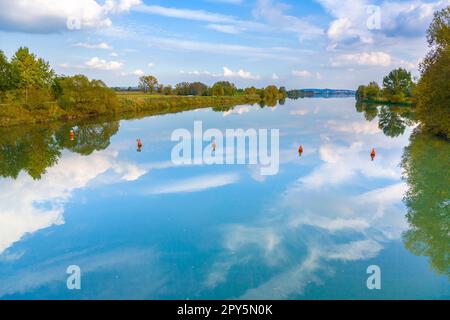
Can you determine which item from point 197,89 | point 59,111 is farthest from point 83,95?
point 197,89

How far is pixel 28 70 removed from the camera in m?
52.5

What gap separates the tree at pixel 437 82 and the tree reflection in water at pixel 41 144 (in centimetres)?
3093

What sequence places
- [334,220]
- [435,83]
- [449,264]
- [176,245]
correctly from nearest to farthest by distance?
[449,264] → [176,245] → [334,220] → [435,83]

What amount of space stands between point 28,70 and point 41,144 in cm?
2639

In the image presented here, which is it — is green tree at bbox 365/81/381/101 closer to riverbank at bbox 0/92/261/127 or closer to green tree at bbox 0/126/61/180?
riverbank at bbox 0/92/261/127

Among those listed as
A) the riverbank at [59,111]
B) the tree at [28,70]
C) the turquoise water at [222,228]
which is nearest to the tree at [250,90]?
the riverbank at [59,111]

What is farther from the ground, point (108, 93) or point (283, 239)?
point (108, 93)

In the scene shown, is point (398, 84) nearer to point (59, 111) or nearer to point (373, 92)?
point (373, 92)

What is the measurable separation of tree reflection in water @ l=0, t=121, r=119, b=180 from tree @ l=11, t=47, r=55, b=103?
11.0m

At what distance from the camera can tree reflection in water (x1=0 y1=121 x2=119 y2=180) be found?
79.4ft

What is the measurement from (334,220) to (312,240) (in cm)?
250
